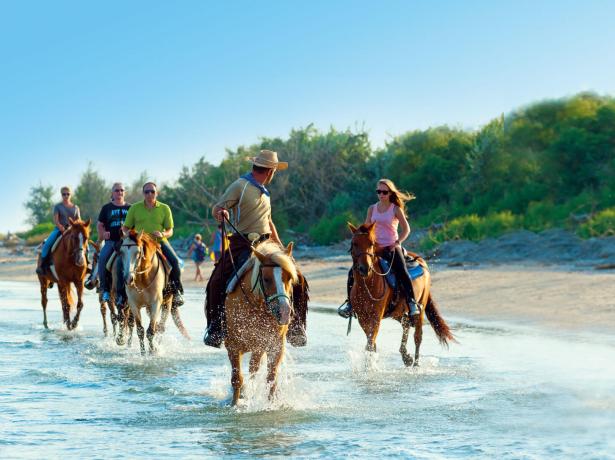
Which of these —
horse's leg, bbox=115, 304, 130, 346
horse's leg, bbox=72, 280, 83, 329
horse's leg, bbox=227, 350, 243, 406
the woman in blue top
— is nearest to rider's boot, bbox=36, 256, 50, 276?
the woman in blue top

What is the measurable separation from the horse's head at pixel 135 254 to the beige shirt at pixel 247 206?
3.60 m

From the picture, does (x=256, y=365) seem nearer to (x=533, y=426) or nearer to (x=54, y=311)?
(x=533, y=426)

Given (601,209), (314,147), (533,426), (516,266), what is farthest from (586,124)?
(533,426)

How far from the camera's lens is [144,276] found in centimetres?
1221

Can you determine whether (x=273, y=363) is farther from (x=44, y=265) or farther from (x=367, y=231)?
(x=44, y=265)

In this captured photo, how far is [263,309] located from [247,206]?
102 cm

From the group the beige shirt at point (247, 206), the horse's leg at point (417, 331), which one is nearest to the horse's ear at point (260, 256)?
the beige shirt at point (247, 206)

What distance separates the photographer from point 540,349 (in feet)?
42.5

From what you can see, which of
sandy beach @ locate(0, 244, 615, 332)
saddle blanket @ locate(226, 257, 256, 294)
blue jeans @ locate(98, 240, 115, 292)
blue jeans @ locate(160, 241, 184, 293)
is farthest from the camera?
sandy beach @ locate(0, 244, 615, 332)

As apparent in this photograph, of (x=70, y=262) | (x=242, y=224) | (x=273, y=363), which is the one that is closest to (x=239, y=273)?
(x=242, y=224)

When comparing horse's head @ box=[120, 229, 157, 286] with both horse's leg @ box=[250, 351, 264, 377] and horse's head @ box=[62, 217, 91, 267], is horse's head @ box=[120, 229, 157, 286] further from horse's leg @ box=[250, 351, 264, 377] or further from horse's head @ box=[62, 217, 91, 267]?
horse's leg @ box=[250, 351, 264, 377]

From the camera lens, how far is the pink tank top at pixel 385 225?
10.9 meters

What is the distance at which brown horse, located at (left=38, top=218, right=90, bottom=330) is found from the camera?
15344 mm

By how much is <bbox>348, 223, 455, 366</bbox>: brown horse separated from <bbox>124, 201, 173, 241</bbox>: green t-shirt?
3.03 m
